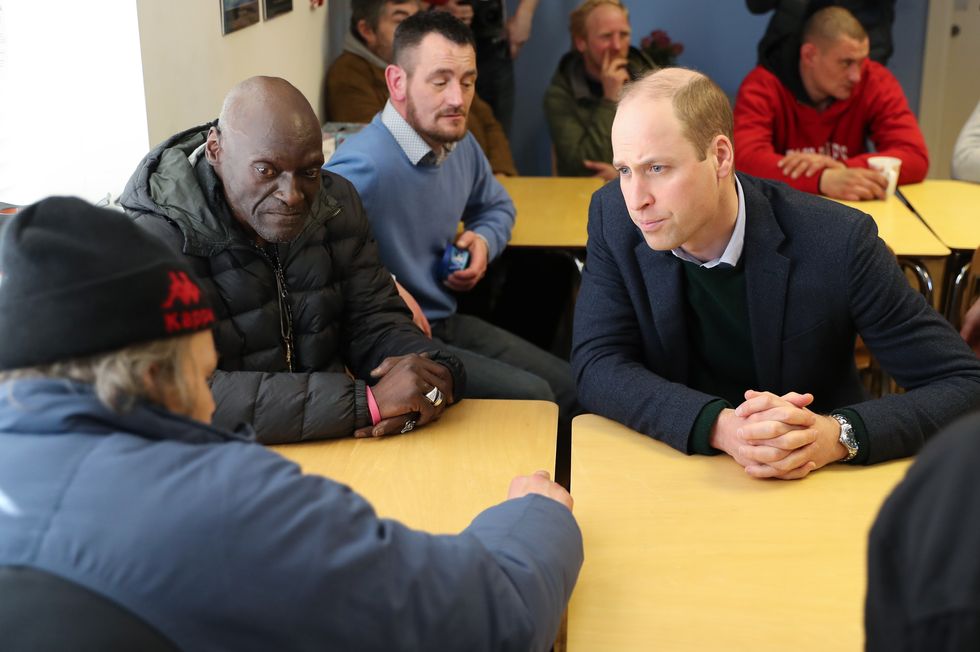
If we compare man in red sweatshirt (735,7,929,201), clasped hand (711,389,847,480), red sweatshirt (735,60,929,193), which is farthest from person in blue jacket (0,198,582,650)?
red sweatshirt (735,60,929,193)

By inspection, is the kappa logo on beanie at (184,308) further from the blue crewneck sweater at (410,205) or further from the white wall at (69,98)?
the blue crewneck sweater at (410,205)

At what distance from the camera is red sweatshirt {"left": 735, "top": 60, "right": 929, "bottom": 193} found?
3.98 m

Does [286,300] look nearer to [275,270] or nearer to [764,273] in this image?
[275,270]

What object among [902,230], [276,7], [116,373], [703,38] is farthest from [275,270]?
[703,38]

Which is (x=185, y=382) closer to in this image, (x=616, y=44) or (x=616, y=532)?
(x=616, y=532)

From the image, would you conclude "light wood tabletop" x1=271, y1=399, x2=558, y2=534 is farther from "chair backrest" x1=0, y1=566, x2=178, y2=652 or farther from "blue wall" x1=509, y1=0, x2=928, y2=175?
"blue wall" x1=509, y1=0, x2=928, y2=175

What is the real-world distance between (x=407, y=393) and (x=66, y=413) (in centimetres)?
100

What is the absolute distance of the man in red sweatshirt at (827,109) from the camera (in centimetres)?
390

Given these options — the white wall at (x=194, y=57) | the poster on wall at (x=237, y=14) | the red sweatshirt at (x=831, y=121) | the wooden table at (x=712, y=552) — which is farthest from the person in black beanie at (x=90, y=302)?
the red sweatshirt at (x=831, y=121)

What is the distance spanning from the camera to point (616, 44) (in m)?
4.66

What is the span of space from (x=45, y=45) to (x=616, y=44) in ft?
9.38

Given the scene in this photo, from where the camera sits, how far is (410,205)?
296 cm

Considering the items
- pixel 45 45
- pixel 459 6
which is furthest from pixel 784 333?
pixel 459 6

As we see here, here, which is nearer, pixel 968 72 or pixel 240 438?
pixel 240 438
